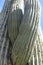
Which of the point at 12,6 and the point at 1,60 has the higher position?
the point at 12,6

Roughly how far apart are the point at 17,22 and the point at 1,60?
2.30ft

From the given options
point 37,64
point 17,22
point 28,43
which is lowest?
point 37,64

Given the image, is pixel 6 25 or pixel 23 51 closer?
pixel 23 51

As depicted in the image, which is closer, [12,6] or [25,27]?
[25,27]

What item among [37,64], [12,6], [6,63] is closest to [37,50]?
[37,64]

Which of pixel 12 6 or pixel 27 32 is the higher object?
pixel 12 6

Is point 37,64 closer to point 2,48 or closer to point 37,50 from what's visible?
point 37,50

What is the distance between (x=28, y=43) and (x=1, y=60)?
523 mm

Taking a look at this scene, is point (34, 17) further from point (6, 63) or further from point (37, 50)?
point (6, 63)

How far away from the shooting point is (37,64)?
4941 millimetres

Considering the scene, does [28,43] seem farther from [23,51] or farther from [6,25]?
[6,25]

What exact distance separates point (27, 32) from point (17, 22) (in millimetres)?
349

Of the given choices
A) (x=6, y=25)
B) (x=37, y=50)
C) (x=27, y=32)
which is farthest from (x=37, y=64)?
(x=6, y=25)

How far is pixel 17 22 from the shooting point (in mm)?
5090
